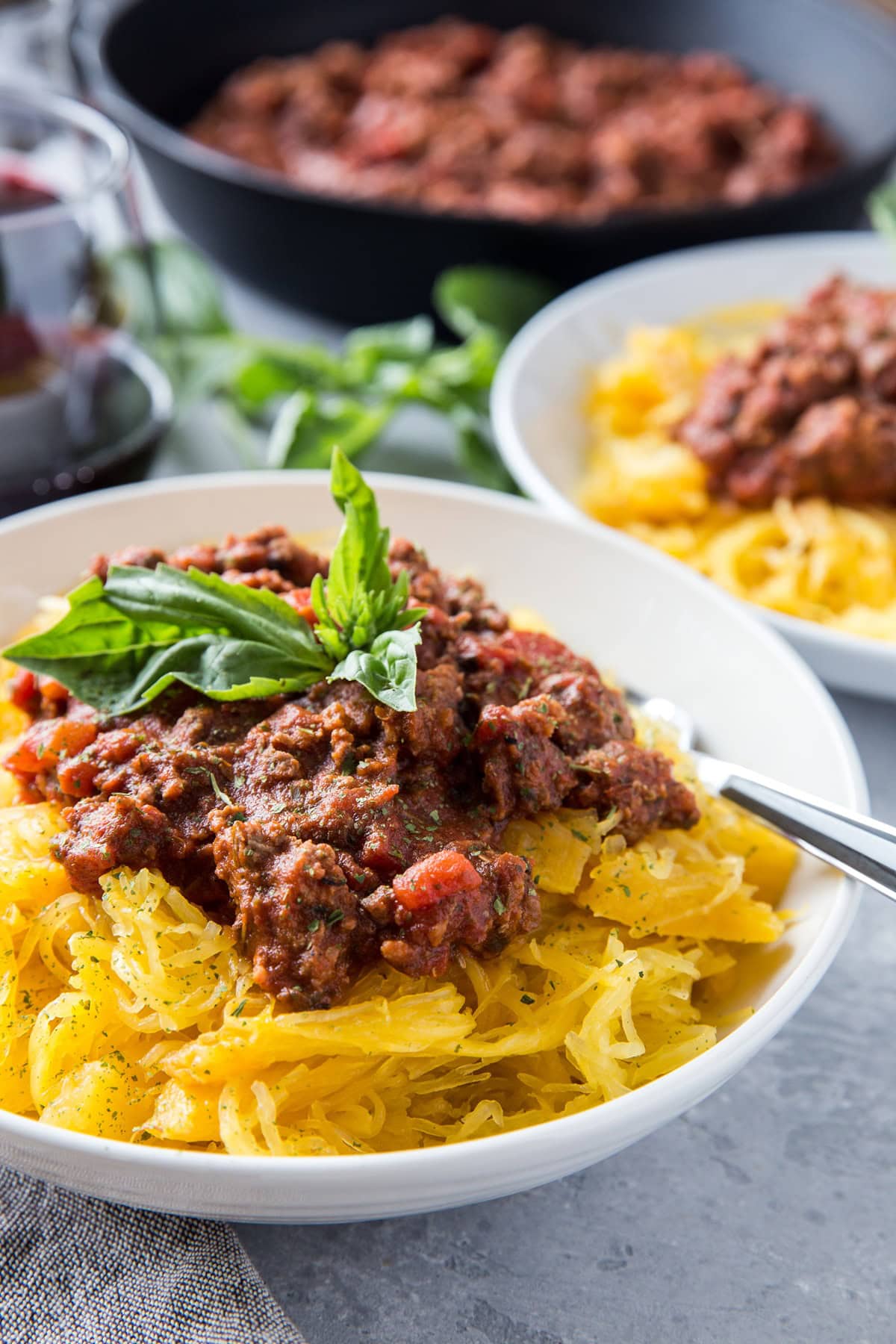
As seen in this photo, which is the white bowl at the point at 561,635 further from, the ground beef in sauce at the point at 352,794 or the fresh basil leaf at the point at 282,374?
the fresh basil leaf at the point at 282,374

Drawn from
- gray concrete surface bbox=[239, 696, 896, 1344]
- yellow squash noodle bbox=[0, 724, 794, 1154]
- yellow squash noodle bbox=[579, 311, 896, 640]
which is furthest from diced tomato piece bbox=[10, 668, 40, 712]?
yellow squash noodle bbox=[579, 311, 896, 640]

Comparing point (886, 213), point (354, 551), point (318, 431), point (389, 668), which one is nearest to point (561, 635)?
point (354, 551)

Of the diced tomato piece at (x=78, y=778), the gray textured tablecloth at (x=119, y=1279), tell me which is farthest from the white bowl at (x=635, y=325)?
the gray textured tablecloth at (x=119, y=1279)

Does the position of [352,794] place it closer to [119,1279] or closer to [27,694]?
[27,694]

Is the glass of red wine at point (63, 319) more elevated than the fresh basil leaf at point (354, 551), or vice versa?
the fresh basil leaf at point (354, 551)

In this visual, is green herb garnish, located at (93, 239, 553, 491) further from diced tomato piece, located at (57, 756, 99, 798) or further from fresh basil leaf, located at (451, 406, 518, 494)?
diced tomato piece, located at (57, 756, 99, 798)
